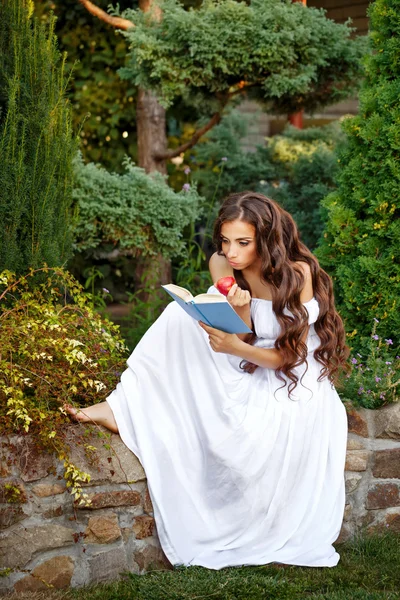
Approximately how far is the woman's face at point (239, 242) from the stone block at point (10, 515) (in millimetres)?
1262

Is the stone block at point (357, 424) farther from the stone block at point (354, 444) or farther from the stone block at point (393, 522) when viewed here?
the stone block at point (393, 522)

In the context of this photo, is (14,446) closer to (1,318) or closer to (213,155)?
(1,318)

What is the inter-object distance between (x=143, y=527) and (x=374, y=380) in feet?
4.21

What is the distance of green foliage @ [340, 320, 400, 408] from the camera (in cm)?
365

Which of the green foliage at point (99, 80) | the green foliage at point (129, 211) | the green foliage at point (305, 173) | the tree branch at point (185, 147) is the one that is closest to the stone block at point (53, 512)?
the green foliage at point (129, 211)

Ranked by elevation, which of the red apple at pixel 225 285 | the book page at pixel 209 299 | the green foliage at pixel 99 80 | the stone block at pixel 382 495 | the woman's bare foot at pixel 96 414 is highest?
the green foliage at pixel 99 80

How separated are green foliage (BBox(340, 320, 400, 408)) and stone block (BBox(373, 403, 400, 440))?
8cm

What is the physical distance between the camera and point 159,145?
618cm

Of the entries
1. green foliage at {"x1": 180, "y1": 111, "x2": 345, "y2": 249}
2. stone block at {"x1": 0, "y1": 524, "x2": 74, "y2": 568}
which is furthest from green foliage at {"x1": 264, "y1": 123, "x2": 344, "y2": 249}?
stone block at {"x1": 0, "y1": 524, "x2": 74, "y2": 568}

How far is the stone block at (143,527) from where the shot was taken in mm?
3129

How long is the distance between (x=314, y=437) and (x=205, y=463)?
471 millimetres

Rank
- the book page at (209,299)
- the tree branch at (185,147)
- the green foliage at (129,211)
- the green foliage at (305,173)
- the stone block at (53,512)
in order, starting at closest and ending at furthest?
1. the book page at (209,299)
2. the stone block at (53,512)
3. the green foliage at (129,211)
4. the tree branch at (185,147)
5. the green foliage at (305,173)

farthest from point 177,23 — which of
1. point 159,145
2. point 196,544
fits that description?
point 196,544

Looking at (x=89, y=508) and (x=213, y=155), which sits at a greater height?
(x=213, y=155)
